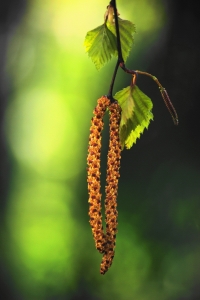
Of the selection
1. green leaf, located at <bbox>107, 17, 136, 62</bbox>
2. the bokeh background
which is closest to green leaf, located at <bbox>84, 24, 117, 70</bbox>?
green leaf, located at <bbox>107, 17, 136, 62</bbox>

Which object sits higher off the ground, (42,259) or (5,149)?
(5,149)

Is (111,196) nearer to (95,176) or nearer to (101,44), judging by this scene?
(95,176)

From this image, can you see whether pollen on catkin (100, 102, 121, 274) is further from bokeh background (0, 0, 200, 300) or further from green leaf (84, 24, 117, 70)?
bokeh background (0, 0, 200, 300)

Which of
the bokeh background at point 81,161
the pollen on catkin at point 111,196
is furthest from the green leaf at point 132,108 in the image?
the bokeh background at point 81,161

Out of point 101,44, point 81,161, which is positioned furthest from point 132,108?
point 81,161

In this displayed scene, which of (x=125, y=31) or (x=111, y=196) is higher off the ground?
(x=125, y=31)

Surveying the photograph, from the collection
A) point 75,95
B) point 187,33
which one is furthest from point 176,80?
point 75,95

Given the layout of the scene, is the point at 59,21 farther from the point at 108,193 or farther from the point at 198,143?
the point at 108,193
